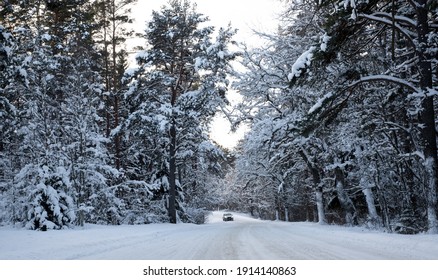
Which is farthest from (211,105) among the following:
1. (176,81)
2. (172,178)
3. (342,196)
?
(342,196)

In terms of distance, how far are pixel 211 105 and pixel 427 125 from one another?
525 inches

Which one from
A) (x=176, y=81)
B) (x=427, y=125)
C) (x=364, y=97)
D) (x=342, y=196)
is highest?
(x=176, y=81)

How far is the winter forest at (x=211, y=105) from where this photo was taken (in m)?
10.0

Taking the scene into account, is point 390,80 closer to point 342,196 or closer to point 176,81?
point 342,196

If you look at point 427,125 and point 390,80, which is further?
point 390,80

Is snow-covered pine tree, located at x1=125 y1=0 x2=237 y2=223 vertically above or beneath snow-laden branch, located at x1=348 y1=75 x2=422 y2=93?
above

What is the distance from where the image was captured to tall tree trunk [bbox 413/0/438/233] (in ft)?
28.7

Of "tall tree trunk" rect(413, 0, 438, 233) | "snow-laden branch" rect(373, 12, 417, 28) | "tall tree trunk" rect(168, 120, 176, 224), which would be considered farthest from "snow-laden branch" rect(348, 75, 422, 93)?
"tall tree trunk" rect(168, 120, 176, 224)

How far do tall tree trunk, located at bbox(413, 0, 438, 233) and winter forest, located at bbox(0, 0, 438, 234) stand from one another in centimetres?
3

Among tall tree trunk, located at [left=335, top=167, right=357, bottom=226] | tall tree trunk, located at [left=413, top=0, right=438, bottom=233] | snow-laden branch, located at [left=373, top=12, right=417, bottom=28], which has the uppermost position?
snow-laden branch, located at [left=373, top=12, right=417, bottom=28]

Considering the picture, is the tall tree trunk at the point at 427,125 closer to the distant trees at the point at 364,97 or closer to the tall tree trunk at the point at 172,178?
the distant trees at the point at 364,97

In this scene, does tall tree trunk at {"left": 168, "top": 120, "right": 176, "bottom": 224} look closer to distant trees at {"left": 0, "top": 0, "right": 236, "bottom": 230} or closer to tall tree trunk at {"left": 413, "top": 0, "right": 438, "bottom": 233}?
distant trees at {"left": 0, "top": 0, "right": 236, "bottom": 230}

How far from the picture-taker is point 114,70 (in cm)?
2180

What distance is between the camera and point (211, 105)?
20734 millimetres
